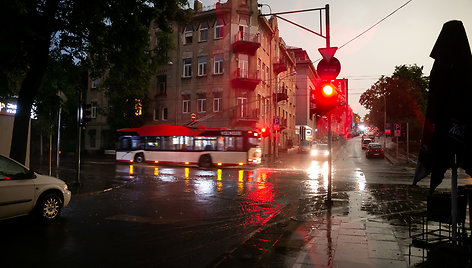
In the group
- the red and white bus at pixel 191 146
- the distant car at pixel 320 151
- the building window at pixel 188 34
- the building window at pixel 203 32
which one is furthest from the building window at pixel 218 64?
the distant car at pixel 320 151

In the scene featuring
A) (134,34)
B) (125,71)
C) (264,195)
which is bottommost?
(264,195)

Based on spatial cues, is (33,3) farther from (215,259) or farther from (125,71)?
(215,259)

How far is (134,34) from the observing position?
1047 cm

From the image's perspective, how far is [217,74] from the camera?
114ft

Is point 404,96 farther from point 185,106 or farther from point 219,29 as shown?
point 185,106

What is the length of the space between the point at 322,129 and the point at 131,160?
6750cm

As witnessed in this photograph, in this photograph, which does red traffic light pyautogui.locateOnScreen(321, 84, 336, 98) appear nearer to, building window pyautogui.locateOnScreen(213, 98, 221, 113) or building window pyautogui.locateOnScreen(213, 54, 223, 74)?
building window pyautogui.locateOnScreen(213, 98, 221, 113)

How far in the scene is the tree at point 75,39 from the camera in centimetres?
912

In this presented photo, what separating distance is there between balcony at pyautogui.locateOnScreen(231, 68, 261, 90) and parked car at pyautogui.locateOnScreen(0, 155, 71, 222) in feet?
87.4

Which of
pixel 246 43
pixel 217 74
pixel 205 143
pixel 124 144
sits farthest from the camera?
pixel 217 74

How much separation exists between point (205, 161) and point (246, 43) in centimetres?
1406

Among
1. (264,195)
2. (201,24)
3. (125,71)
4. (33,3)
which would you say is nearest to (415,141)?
(201,24)

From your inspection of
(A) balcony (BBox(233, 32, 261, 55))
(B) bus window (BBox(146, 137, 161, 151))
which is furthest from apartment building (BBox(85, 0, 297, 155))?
(B) bus window (BBox(146, 137, 161, 151))

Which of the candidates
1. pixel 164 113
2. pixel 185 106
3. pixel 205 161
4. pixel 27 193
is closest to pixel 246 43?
pixel 185 106
